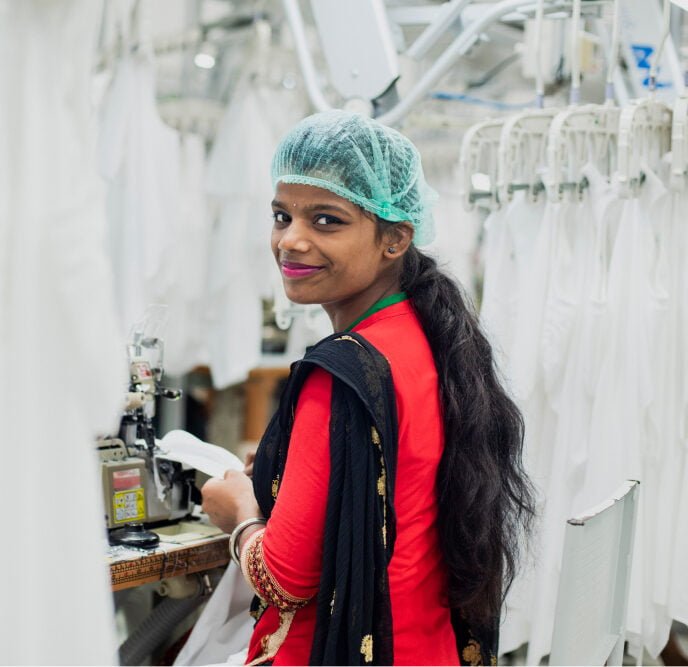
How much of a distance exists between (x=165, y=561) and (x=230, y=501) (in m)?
0.41

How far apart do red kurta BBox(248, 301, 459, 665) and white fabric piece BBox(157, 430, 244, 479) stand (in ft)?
2.10

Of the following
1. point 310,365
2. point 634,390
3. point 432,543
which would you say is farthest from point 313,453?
point 634,390

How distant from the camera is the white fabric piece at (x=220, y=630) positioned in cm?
230

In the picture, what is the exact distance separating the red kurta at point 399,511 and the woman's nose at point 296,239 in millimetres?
189

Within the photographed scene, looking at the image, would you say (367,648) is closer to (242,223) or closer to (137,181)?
(137,181)

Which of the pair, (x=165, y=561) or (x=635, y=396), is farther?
(x=635, y=396)

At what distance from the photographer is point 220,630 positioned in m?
2.32

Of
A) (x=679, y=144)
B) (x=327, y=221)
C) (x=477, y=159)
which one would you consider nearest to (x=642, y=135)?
(x=679, y=144)

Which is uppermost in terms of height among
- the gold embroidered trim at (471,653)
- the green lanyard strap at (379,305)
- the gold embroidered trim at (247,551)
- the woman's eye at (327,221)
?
the woman's eye at (327,221)

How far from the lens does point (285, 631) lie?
170 centimetres

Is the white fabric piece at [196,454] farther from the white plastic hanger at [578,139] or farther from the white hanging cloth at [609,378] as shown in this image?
the white plastic hanger at [578,139]

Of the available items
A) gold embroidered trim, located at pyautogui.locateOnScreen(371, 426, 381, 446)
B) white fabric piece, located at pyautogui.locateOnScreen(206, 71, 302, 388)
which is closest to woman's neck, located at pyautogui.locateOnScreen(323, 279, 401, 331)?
gold embroidered trim, located at pyautogui.locateOnScreen(371, 426, 381, 446)

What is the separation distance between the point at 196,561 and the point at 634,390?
1217 mm

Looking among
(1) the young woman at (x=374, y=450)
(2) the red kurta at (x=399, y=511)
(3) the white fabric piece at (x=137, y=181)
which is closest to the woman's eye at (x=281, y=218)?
(1) the young woman at (x=374, y=450)
